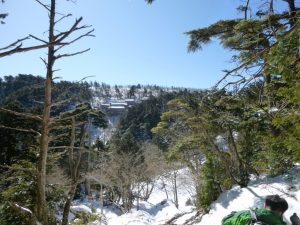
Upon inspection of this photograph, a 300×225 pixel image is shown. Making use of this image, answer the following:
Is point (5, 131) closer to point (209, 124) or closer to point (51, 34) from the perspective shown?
point (209, 124)

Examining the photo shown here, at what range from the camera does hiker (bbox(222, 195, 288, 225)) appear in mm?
3238

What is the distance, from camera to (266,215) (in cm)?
326

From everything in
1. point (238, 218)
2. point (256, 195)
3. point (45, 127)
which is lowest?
point (256, 195)

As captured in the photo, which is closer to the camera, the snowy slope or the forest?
the forest

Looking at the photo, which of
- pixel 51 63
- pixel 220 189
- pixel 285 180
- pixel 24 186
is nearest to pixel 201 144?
pixel 220 189

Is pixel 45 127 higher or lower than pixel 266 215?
higher

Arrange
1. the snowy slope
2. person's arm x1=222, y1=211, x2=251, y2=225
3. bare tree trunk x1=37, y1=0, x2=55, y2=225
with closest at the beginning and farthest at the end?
person's arm x1=222, y1=211, x2=251, y2=225 < bare tree trunk x1=37, y1=0, x2=55, y2=225 < the snowy slope

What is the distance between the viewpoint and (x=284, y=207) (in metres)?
3.37

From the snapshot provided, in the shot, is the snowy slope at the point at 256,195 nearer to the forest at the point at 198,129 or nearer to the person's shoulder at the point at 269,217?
the forest at the point at 198,129

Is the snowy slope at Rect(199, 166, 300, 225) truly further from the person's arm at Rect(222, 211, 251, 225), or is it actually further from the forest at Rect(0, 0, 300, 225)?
the person's arm at Rect(222, 211, 251, 225)

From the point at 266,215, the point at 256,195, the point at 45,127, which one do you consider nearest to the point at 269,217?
the point at 266,215

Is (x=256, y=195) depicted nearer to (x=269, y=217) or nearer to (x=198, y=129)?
(x=198, y=129)

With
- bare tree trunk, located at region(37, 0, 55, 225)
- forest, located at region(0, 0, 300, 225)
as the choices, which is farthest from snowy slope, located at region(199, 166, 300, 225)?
bare tree trunk, located at region(37, 0, 55, 225)

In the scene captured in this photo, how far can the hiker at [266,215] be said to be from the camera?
3.24 metres
